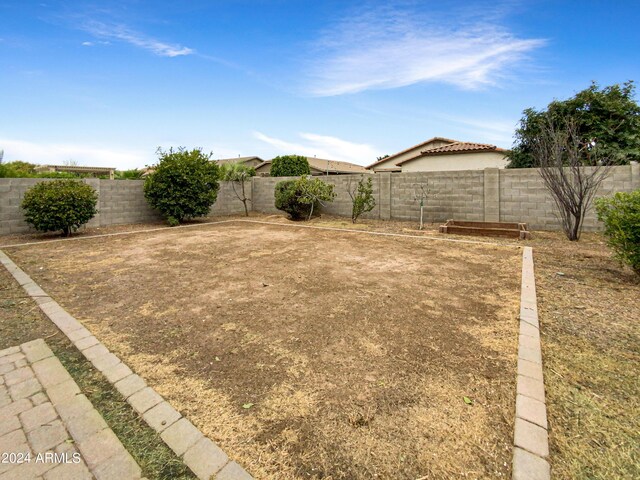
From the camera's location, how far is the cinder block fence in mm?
8805

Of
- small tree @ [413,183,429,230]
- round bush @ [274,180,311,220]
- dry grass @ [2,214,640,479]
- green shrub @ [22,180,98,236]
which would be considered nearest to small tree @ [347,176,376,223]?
small tree @ [413,183,429,230]

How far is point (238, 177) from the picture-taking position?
48.9ft

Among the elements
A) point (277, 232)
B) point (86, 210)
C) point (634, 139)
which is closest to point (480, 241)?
point (277, 232)

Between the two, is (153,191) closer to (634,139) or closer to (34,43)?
(34,43)

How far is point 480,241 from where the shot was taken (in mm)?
7746

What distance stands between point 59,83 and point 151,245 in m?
9.70

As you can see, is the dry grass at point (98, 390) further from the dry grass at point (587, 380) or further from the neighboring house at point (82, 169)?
the neighboring house at point (82, 169)

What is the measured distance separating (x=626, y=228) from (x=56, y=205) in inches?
491

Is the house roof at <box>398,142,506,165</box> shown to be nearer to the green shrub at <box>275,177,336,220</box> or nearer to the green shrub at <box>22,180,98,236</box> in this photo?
the green shrub at <box>275,177,336,220</box>

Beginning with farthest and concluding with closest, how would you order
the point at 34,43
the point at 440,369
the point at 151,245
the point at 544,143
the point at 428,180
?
the point at 428,180 < the point at 34,43 < the point at 544,143 < the point at 151,245 < the point at 440,369

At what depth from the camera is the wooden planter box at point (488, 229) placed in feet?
27.2

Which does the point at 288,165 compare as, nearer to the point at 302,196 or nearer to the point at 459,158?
the point at 459,158

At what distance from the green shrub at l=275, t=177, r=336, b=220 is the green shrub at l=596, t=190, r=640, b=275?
9.10 m

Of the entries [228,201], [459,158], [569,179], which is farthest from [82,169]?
[569,179]
